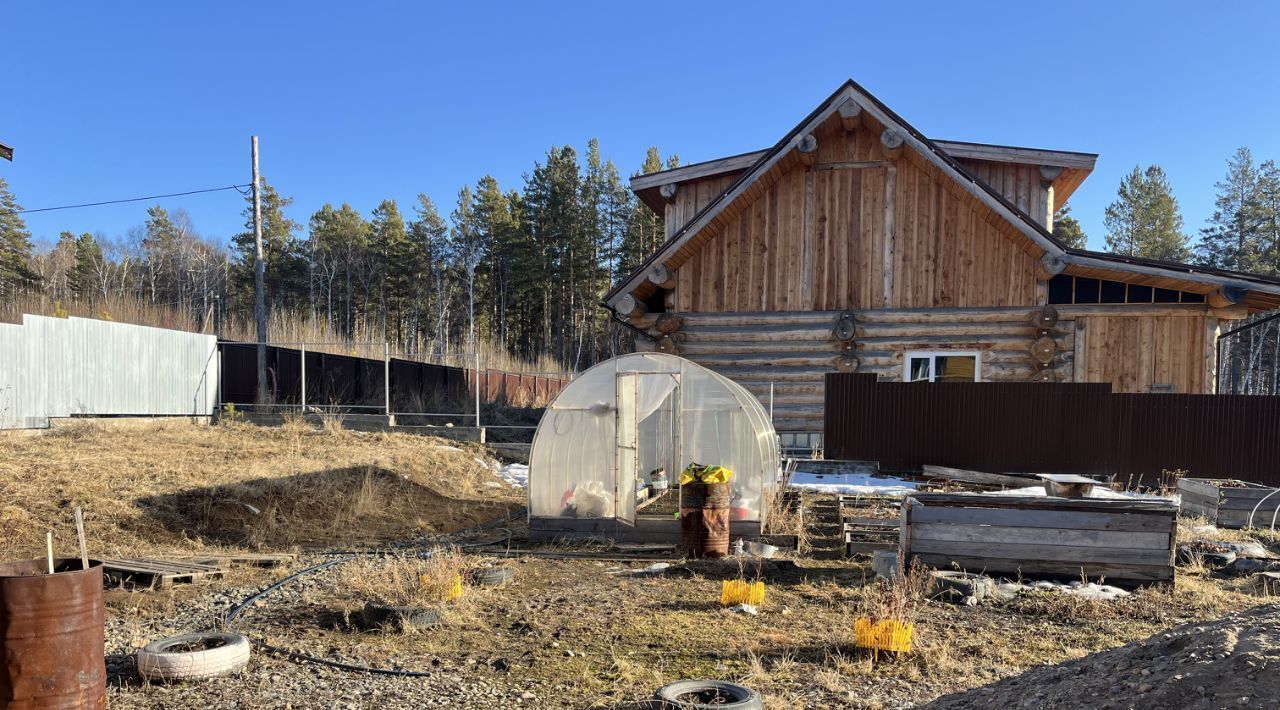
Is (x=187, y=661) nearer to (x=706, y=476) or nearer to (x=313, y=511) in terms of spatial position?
(x=706, y=476)

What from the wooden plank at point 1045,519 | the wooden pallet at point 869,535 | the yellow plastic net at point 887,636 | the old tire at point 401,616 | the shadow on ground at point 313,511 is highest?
the wooden plank at point 1045,519

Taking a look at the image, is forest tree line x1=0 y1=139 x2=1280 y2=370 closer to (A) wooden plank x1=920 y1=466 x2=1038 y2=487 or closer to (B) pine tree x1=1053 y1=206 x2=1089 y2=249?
(B) pine tree x1=1053 y1=206 x2=1089 y2=249

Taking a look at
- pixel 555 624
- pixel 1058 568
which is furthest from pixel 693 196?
pixel 555 624

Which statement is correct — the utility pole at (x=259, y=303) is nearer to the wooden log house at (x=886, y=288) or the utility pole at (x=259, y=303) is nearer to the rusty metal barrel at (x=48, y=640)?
the wooden log house at (x=886, y=288)

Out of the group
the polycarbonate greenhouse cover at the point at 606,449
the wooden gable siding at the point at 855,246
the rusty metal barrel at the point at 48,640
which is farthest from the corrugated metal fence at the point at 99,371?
the rusty metal barrel at the point at 48,640

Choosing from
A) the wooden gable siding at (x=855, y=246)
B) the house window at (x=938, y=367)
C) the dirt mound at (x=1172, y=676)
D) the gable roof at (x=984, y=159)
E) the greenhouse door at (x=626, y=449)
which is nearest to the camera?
Answer: the dirt mound at (x=1172, y=676)

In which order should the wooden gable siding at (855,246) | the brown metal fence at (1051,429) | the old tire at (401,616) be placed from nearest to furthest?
the old tire at (401,616) < the brown metal fence at (1051,429) < the wooden gable siding at (855,246)

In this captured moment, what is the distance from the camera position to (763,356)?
57.9 feet

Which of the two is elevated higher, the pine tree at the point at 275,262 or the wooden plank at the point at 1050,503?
the pine tree at the point at 275,262

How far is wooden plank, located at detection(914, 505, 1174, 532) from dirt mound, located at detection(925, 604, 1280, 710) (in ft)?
10.8

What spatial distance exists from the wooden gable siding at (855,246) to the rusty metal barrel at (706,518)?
872 cm

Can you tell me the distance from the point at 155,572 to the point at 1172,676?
8492mm

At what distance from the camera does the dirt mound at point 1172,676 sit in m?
3.59

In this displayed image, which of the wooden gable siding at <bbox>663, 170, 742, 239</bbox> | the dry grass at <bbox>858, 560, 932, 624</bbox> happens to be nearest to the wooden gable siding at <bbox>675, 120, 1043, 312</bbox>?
the wooden gable siding at <bbox>663, 170, 742, 239</bbox>
